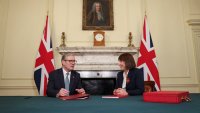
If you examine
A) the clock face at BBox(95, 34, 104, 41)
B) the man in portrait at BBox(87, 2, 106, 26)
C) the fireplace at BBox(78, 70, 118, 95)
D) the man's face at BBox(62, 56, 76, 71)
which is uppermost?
the man in portrait at BBox(87, 2, 106, 26)

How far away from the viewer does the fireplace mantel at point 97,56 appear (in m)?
4.95

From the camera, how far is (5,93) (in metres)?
5.01

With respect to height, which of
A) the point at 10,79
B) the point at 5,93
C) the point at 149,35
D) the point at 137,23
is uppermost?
the point at 137,23

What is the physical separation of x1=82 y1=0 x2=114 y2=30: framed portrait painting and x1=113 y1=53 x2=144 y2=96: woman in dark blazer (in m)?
2.39

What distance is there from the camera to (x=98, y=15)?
539 cm

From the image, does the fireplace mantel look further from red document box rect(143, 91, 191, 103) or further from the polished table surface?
the polished table surface

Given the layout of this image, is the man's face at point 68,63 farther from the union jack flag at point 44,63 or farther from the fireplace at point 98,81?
the fireplace at point 98,81

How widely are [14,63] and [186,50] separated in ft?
14.9

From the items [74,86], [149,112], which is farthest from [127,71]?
[149,112]

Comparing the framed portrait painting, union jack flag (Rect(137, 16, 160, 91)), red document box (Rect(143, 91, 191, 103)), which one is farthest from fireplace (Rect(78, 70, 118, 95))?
red document box (Rect(143, 91, 191, 103))

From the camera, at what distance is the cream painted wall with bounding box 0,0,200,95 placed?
516 centimetres

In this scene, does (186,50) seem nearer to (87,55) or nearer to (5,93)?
(87,55)

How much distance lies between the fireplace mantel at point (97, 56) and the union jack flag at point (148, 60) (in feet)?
0.80

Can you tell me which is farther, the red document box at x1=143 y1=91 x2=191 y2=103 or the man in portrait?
the man in portrait
